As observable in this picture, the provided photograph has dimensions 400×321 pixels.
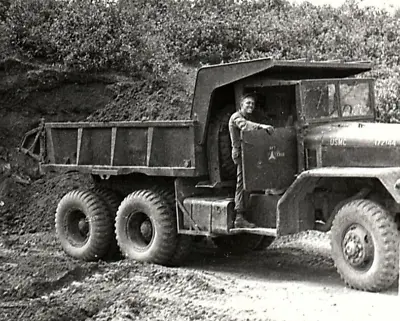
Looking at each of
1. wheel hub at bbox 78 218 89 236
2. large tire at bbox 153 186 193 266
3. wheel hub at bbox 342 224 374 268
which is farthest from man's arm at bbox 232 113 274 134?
wheel hub at bbox 78 218 89 236

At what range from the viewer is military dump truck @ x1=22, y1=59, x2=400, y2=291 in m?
7.67

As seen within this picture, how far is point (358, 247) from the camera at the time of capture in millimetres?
7520

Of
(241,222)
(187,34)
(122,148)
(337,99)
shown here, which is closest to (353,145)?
(337,99)

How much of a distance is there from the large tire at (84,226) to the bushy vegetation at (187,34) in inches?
166

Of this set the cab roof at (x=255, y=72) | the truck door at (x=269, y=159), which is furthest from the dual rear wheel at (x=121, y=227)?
the truck door at (x=269, y=159)

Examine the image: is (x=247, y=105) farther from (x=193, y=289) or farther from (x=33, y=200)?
(x=33, y=200)

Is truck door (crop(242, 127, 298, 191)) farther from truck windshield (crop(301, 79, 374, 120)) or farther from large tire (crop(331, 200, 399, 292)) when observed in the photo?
large tire (crop(331, 200, 399, 292))

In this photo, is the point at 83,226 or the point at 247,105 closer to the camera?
A: the point at 247,105

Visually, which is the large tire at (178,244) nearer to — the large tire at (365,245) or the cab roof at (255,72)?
the cab roof at (255,72)

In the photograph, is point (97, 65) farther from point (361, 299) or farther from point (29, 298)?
point (361, 299)

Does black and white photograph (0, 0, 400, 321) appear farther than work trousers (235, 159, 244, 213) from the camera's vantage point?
No

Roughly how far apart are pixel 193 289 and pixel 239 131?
5.99ft

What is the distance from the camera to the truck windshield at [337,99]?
334 inches

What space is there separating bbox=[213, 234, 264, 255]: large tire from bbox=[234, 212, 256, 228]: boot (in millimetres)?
1445
